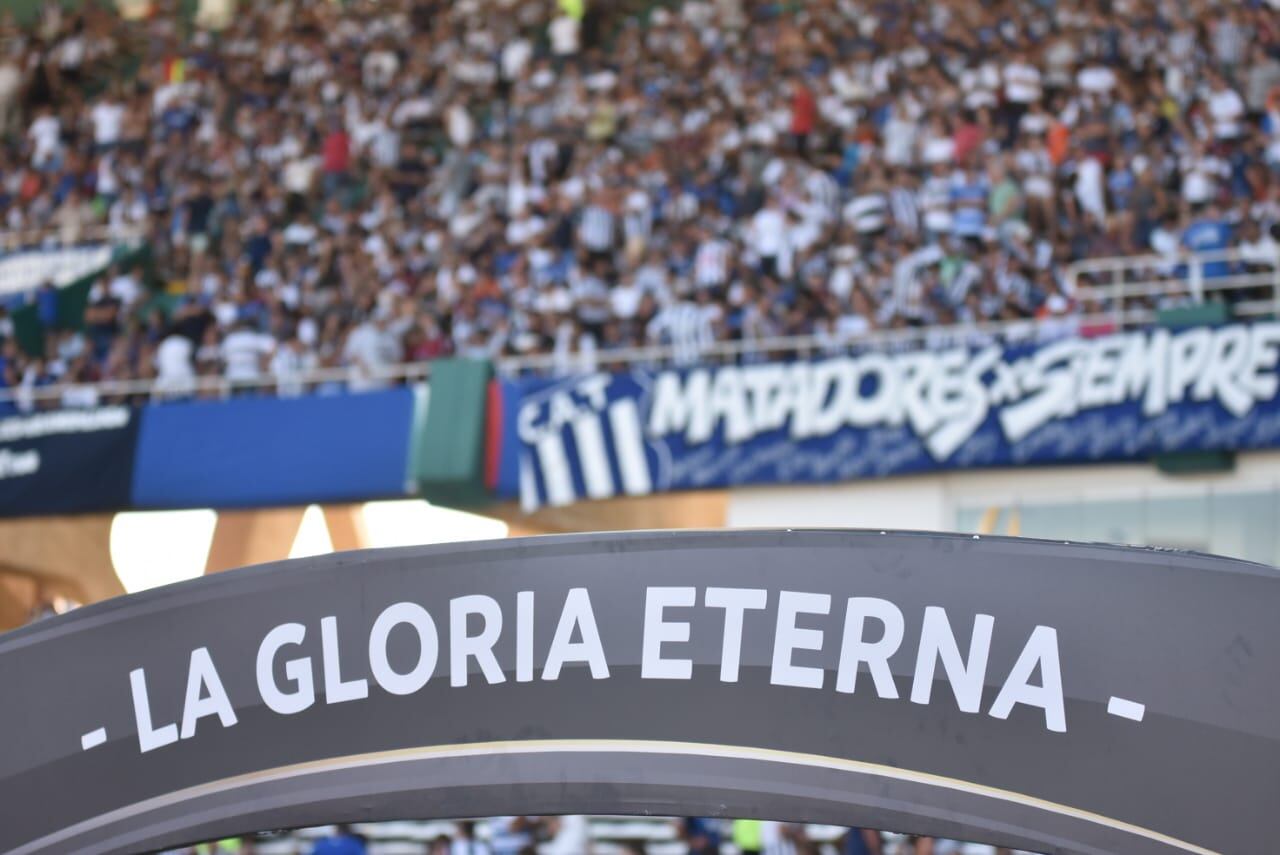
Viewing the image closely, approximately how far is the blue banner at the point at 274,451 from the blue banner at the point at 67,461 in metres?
0.22

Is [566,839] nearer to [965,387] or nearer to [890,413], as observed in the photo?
[890,413]

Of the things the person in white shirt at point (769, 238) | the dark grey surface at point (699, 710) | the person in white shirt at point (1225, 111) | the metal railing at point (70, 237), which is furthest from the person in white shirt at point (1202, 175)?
the dark grey surface at point (699, 710)

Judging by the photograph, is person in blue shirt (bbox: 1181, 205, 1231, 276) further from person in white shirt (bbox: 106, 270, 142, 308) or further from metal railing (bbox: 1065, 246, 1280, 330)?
person in white shirt (bbox: 106, 270, 142, 308)

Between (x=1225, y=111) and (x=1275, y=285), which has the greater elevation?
(x=1225, y=111)

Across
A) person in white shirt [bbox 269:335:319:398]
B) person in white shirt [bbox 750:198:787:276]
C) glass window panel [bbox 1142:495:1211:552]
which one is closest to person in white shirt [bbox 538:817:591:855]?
glass window panel [bbox 1142:495:1211:552]

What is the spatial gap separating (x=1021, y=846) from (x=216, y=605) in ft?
4.16

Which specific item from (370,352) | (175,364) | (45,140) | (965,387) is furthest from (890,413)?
(45,140)

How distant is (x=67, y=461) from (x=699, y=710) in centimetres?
1391

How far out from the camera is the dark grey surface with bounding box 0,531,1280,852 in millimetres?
2426

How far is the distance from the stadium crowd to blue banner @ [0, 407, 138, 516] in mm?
687

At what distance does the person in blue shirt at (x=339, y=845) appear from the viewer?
413 inches

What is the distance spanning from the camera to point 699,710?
8.69 ft

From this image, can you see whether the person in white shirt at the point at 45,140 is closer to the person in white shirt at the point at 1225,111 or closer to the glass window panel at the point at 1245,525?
the person in white shirt at the point at 1225,111

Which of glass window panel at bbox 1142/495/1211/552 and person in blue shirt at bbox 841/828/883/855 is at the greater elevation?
glass window panel at bbox 1142/495/1211/552
